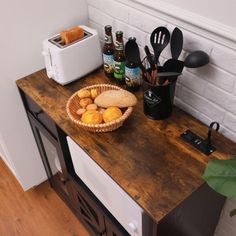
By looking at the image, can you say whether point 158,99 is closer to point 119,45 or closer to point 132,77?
point 132,77

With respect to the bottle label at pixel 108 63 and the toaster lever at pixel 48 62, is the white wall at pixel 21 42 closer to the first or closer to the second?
the toaster lever at pixel 48 62

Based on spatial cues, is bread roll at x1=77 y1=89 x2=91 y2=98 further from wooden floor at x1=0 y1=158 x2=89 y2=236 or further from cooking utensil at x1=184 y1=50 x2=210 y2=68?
wooden floor at x1=0 y1=158 x2=89 y2=236

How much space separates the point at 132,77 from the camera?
1.18 metres

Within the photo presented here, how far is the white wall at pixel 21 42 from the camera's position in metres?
1.24

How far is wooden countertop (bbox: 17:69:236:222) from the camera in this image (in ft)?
2.93

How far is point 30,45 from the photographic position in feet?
4.38

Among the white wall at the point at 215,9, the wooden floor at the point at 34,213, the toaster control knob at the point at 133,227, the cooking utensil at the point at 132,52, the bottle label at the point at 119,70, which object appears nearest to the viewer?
the white wall at the point at 215,9

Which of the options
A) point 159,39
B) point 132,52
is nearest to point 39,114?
point 132,52

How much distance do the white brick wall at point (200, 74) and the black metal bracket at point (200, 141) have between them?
0.22 ft

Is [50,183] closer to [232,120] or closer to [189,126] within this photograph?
[189,126]

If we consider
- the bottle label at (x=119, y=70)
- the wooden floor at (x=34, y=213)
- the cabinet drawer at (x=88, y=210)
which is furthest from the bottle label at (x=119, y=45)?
the wooden floor at (x=34, y=213)

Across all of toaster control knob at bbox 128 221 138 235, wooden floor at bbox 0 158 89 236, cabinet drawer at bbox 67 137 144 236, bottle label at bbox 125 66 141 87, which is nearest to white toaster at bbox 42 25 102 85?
bottle label at bbox 125 66 141 87

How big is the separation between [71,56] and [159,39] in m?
0.39

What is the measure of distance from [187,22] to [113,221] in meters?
0.77
